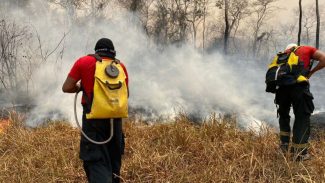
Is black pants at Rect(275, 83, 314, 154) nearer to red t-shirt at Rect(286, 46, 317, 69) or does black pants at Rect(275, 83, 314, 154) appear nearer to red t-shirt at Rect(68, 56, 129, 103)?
red t-shirt at Rect(286, 46, 317, 69)

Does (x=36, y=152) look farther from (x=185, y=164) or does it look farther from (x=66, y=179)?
(x=185, y=164)

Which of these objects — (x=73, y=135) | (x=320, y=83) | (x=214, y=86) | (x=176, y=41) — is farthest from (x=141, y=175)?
(x=176, y=41)

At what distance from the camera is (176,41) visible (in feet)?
109

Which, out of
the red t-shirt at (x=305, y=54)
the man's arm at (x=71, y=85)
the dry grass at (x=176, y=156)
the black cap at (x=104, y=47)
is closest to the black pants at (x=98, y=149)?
the man's arm at (x=71, y=85)

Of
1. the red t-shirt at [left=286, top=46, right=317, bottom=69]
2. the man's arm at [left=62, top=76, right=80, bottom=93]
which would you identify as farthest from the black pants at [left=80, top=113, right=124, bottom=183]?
the red t-shirt at [left=286, top=46, right=317, bottom=69]

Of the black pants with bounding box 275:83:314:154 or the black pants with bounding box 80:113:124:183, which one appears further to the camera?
the black pants with bounding box 275:83:314:154

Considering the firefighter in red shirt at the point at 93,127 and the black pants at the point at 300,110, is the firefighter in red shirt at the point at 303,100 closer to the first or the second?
the black pants at the point at 300,110

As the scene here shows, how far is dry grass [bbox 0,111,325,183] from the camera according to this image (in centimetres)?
373

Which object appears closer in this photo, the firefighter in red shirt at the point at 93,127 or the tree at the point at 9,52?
the firefighter in red shirt at the point at 93,127

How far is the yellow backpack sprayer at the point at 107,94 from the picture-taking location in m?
3.01

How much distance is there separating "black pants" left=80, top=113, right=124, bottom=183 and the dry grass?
90 centimetres

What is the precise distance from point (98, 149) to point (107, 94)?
527 millimetres

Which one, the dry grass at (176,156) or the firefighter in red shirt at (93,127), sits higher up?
the firefighter in red shirt at (93,127)

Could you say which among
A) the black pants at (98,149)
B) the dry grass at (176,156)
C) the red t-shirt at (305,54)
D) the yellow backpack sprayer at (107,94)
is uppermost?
the red t-shirt at (305,54)
